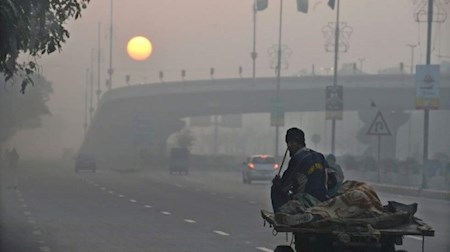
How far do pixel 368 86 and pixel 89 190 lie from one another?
60.2 m

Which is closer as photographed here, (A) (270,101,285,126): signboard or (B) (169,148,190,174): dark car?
(A) (270,101,285,126): signboard

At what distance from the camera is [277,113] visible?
9600 cm

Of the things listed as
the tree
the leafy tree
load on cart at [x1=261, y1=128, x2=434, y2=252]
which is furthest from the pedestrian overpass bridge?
load on cart at [x1=261, y1=128, x2=434, y2=252]

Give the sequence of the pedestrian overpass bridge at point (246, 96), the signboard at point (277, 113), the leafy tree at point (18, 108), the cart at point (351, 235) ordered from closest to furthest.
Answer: the cart at point (351, 235)
the signboard at point (277, 113)
the pedestrian overpass bridge at point (246, 96)
the leafy tree at point (18, 108)

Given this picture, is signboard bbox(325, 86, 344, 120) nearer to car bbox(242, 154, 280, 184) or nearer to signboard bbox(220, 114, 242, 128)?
car bbox(242, 154, 280, 184)

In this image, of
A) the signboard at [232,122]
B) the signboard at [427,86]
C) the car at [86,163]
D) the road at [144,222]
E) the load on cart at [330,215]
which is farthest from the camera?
the signboard at [232,122]

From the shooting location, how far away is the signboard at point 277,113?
9538cm

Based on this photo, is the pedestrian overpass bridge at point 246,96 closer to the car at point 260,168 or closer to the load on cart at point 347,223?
the car at point 260,168

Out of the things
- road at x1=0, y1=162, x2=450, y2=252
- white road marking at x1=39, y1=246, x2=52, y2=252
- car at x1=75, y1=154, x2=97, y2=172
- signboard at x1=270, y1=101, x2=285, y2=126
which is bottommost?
→ car at x1=75, y1=154, x2=97, y2=172

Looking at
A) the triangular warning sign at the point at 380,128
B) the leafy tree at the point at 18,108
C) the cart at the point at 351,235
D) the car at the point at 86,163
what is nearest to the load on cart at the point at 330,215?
the cart at the point at 351,235

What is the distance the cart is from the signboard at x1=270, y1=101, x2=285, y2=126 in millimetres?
81435

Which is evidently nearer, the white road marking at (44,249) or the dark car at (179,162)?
the white road marking at (44,249)

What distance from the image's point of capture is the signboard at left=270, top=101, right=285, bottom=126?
95375mm

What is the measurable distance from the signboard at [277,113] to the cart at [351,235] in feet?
267
